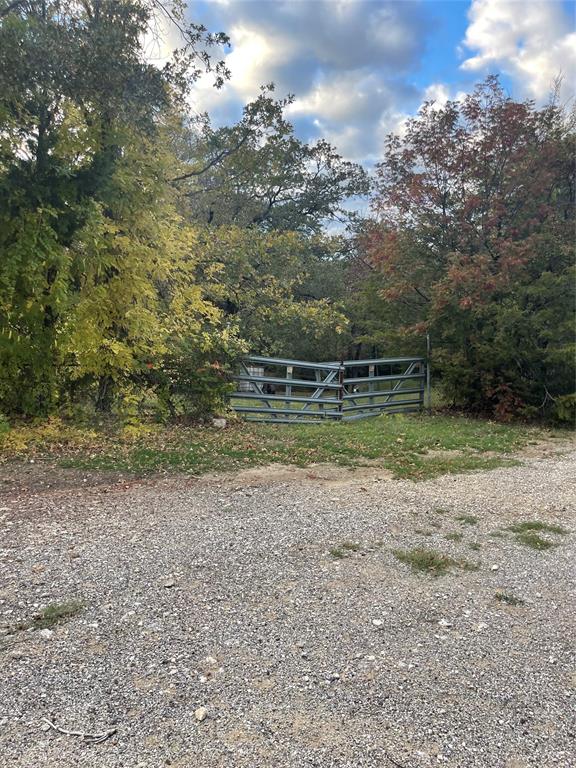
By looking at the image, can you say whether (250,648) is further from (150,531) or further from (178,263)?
(178,263)

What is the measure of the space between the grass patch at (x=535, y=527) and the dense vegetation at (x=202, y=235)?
487cm

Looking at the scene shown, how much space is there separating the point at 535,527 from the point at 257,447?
343cm

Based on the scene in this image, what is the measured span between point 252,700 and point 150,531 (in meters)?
1.90

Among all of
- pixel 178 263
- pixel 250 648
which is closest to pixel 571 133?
pixel 178 263

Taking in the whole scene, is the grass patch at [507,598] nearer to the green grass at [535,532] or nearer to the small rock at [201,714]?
the green grass at [535,532]

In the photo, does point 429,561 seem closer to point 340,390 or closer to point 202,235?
point 340,390

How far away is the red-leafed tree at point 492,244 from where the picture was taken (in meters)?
8.84

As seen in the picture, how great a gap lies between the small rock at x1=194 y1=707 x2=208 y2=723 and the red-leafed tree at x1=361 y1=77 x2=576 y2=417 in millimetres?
8212

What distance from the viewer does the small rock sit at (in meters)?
1.88

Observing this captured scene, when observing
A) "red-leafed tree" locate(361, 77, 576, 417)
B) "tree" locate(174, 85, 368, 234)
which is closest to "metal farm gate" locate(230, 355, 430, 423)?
→ "red-leafed tree" locate(361, 77, 576, 417)

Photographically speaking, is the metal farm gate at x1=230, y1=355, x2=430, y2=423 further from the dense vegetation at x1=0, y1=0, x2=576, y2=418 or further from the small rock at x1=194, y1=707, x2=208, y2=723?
the small rock at x1=194, y1=707, x2=208, y2=723

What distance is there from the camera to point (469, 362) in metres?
9.77

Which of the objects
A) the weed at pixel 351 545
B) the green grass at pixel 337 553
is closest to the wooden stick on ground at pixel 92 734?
the green grass at pixel 337 553

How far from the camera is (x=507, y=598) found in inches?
112
